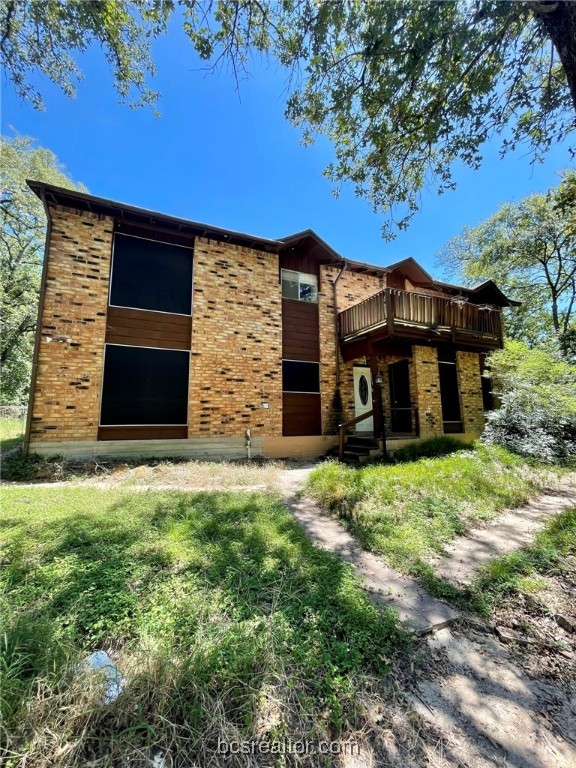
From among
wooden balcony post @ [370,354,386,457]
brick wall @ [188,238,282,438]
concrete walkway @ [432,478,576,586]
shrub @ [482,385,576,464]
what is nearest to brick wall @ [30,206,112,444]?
brick wall @ [188,238,282,438]

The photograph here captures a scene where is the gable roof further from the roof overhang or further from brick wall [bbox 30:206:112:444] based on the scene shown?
brick wall [bbox 30:206:112:444]

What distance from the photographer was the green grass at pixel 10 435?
9.46 meters

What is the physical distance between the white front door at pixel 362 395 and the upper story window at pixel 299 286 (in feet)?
10.6

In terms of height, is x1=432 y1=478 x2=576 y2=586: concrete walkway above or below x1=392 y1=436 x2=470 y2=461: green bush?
below

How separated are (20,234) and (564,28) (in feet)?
71.7

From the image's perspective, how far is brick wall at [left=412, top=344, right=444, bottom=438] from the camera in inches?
453

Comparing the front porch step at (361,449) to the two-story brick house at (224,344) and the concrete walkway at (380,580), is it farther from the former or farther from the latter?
the concrete walkway at (380,580)

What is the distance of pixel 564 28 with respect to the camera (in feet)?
10.7

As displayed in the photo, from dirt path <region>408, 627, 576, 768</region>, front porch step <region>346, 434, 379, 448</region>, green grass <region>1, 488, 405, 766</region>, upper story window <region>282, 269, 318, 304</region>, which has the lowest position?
dirt path <region>408, 627, 576, 768</region>

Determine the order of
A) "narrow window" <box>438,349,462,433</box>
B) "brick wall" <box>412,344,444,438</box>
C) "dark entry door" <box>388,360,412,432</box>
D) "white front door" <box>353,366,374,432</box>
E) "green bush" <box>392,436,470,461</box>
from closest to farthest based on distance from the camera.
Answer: "green bush" <box>392,436,470,461</box> → "brick wall" <box>412,344,444,438</box> → "white front door" <box>353,366,374,432</box> → "dark entry door" <box>388,360,412,432</box> → "narrow window" <box>438,349,462,433</box>

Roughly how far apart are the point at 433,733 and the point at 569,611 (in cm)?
199

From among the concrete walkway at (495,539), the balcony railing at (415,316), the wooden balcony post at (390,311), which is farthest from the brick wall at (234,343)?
the concrete walkway at (495,539)

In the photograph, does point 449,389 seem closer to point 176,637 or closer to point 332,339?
point 332,339

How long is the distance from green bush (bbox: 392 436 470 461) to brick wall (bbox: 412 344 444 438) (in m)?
0.98
